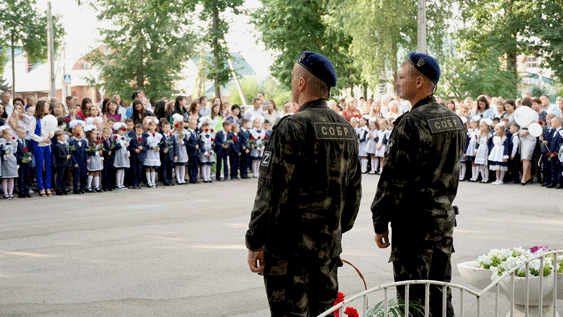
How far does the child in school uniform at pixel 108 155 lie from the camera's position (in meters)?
14.2

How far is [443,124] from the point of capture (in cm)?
391

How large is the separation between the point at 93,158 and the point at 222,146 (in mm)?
3681

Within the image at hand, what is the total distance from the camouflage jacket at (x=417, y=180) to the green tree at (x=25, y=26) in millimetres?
30984

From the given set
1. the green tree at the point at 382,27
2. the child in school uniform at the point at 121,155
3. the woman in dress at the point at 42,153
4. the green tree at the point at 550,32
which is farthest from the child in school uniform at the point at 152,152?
the green tree at the point at 550,32

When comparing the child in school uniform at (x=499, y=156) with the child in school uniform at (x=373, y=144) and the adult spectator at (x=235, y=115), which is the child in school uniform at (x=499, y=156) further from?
the adult spectator at (x=235, y=115)

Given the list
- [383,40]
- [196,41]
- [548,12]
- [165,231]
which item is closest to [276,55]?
[196,41]

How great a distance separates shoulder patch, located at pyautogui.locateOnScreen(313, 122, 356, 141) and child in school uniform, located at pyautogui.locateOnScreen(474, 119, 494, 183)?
1297cm

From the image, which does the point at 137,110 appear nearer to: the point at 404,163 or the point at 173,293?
the point at 173,293

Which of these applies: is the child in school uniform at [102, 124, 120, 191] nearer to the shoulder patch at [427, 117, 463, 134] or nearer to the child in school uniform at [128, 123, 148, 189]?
the child in school uniform at [128, 123, 148, 189]

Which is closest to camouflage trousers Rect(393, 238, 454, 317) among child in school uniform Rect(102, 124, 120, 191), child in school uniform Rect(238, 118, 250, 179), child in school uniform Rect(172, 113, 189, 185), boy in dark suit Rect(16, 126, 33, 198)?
boy in dark suit Rect(16, 126, 33, 198)

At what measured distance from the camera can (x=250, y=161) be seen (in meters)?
17.5

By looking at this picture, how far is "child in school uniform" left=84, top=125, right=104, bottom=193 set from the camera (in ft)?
45.7

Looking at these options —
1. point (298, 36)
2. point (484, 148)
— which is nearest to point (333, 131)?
point (484, 148)

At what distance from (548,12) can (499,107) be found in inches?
816
